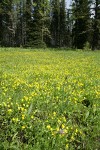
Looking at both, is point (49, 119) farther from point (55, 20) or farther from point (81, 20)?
point (55, 20)

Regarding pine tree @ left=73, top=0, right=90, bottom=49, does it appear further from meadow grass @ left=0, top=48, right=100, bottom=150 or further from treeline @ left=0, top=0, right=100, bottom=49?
meadow grass @ left=0, top=48, right=100, bottom=150

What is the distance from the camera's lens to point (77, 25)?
57750 mm

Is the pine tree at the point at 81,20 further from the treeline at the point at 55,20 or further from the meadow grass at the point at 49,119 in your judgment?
the meadow grass at the point at 49,119

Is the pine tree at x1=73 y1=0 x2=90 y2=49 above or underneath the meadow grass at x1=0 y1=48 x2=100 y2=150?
above

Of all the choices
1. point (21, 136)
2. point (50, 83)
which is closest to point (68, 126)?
point (21, 136)

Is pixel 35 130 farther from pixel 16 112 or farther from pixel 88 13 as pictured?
pixel 88 13

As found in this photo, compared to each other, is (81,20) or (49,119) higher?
(81,20)

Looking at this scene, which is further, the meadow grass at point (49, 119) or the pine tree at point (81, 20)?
the pine tree at point (81, 20)

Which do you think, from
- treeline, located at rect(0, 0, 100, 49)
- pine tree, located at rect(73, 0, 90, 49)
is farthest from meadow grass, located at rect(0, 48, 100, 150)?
pine tree, located at rect(73, 0, 90, 49)

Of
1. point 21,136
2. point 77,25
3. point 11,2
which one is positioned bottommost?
point 21,136

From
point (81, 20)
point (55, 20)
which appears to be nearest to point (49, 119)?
point (81, 20)

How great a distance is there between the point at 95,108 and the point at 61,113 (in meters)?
1.08

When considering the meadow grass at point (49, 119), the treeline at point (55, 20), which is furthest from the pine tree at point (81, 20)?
the meadow grass at point (49, 119)

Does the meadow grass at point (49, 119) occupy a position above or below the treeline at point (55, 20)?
below
